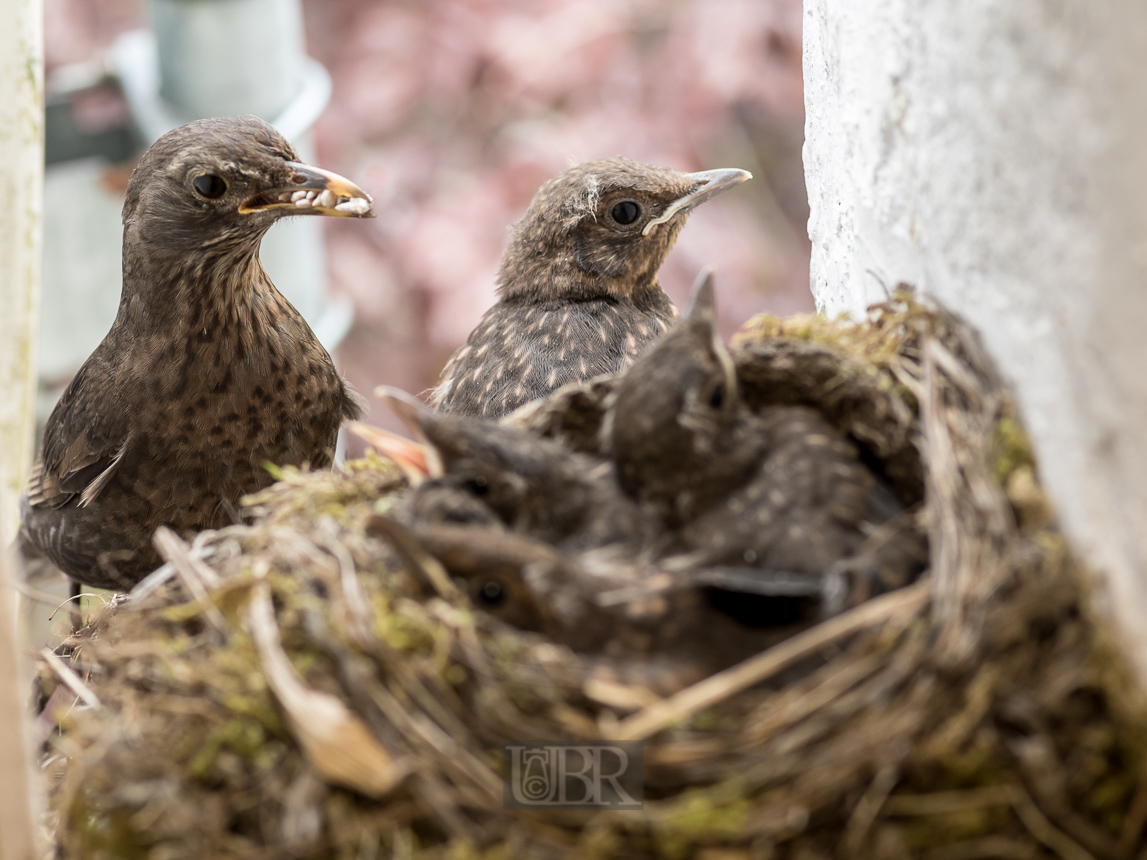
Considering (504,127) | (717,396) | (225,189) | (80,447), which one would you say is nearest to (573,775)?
(717,396)

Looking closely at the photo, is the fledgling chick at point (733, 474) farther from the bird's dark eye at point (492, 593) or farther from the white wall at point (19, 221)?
the white wall at point (19, 221)

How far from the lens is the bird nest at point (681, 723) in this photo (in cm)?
118

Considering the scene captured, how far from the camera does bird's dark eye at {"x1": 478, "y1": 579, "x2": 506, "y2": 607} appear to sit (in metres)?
1.38

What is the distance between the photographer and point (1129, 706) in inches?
47.1

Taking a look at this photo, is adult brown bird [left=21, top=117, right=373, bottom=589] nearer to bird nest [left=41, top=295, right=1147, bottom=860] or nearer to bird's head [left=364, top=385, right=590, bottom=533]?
bird's head [left=364, top=385, right=590, bottom=533]

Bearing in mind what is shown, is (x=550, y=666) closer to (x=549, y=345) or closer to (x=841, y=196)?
(x=841, y=196)

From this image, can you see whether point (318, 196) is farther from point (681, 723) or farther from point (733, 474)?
point (681, 723)

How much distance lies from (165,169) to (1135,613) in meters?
1.92

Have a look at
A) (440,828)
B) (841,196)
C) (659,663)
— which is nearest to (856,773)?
(659,663)

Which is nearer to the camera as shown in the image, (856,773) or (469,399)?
(856,773)

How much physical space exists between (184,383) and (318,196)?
524mm

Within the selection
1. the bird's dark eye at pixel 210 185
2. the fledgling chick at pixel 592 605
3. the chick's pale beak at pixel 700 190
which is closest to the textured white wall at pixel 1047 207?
the fledgling chick at pixel 592 605

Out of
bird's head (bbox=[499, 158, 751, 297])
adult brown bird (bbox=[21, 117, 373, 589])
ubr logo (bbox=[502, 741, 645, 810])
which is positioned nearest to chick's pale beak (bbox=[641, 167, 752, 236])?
bird's head (bbox=[499, 158, 751, 297])

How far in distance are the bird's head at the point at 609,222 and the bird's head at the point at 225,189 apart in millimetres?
545
